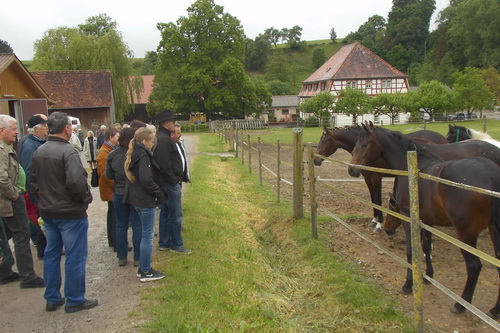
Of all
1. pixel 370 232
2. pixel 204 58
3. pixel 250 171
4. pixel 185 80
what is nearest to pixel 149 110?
pixel 185 80

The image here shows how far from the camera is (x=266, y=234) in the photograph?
22.9 ft

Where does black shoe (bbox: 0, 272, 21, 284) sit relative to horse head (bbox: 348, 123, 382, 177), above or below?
below

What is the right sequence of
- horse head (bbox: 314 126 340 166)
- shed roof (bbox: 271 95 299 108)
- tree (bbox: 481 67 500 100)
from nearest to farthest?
horse head (bbox: 314 126 340 166), tree (bbox: 481 67 500 100), shed roof (bbox: 271 95 299 108)

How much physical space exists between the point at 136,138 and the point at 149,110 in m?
46.2

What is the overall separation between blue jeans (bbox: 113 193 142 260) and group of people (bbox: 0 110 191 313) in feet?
0.04

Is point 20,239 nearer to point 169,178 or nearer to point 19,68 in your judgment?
point 169,178

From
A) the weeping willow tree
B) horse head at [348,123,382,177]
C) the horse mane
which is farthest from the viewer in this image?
the weeping willow tree

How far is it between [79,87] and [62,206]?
36755 mm

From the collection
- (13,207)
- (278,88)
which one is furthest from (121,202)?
(278,88)

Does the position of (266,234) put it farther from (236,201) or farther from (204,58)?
A: (204,58)

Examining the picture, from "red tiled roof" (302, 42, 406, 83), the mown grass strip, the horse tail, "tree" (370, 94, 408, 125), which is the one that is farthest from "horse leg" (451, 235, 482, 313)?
"red tiled roof" (302, 42, 406, 83)

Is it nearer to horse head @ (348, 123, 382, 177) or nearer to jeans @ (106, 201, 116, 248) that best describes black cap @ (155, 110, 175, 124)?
jeans @ (106, 201, 116, 248)

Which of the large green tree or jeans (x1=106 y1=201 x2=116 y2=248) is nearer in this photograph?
jeans (x1=106 y1=201 x2=116 y2=248)

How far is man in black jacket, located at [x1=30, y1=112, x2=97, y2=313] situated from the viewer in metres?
3.66
